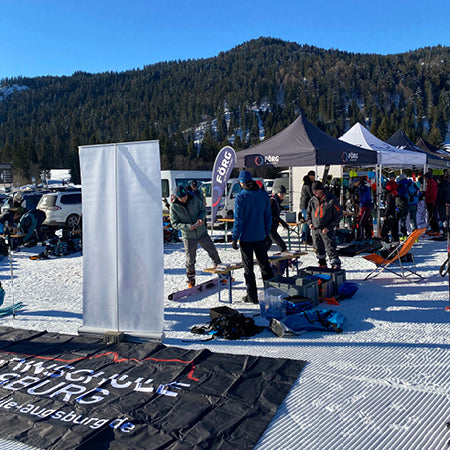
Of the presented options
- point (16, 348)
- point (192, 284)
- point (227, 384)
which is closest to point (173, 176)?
point (192, 284)

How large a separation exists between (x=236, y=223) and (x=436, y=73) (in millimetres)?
130634

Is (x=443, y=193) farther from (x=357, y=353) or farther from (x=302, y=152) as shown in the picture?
(x=357, y=353)

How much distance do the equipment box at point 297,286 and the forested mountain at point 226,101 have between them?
7050cm

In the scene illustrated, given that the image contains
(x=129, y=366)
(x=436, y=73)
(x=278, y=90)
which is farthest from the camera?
(x=278, y=90)

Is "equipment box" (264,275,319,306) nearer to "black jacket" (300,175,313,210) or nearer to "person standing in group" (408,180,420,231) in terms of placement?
"black jacket" (300,175,313,210)

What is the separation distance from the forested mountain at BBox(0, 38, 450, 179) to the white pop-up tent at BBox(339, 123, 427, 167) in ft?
208

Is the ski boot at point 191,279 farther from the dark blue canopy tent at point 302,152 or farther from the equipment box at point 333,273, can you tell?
the dark blue canopy tent at point 302,152

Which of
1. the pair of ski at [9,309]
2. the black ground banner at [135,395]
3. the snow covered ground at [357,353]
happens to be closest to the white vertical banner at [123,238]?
the black ground banner at [135,395]

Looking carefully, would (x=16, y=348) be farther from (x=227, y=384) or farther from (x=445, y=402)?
(x=445, y=402)

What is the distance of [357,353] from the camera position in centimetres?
380

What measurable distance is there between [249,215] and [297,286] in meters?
1.03

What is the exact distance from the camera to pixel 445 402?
287 centimetres

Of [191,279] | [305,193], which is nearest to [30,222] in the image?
[191,279]

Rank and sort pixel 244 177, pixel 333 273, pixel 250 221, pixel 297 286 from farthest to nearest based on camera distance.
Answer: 1. pixel 333 273
2. pixel 244 177
3. pixel 250 221
4. pixel 297 286
